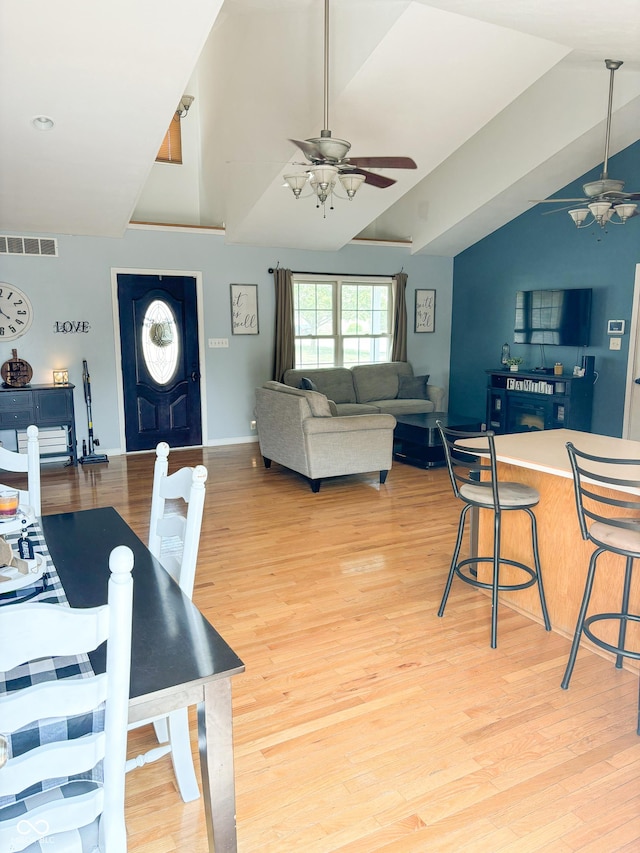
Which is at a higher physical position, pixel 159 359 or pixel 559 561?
pixel 159 359

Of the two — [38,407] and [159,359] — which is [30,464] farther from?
[159,359]

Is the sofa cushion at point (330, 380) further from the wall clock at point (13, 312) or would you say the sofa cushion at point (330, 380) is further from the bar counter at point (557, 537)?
the bar counter at point (557, 537)

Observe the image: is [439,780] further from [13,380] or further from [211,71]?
[211,71]

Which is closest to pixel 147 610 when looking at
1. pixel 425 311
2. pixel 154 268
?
pixel 154 268

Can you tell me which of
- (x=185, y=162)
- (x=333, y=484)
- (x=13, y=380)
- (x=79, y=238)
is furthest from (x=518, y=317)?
(x=13, y=380)

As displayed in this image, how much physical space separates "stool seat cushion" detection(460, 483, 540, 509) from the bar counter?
0.39ft

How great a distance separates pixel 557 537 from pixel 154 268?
5814mm

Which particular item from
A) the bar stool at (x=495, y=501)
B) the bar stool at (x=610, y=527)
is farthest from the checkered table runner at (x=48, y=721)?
the bar stool at (x=495, y=501)

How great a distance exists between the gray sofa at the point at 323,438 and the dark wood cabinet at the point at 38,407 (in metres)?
2.36

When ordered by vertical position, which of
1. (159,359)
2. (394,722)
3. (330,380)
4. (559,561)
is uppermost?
(159,359)

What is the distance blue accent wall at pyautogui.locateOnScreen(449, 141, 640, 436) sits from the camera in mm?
6867

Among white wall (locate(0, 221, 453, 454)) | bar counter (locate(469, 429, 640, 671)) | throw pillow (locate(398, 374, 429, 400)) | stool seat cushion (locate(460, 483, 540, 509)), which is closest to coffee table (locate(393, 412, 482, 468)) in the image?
throw pillow (locate(398, 374, 429, 400))

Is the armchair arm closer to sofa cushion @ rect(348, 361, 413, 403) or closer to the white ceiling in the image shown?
sofa cushion @ rect(348, 361, 413, 403)

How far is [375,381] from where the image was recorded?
321 inches
